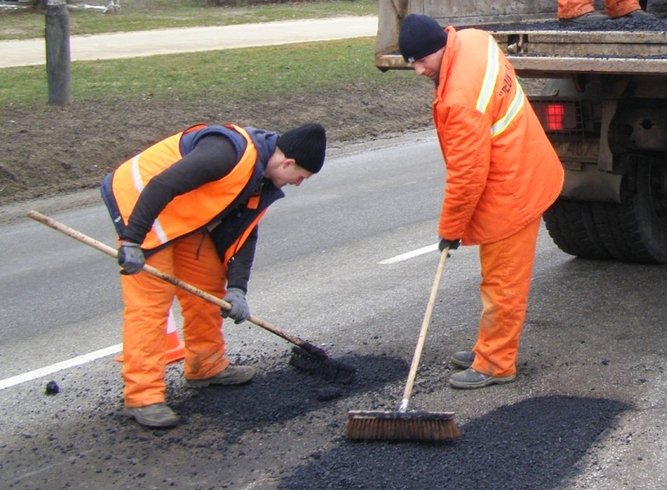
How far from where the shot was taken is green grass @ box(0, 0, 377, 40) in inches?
854

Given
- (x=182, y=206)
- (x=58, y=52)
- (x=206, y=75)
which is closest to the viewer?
(x=182, y=206)

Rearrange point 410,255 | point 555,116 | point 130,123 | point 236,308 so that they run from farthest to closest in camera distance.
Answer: point 130,123
point 410,255
point 555,116
point 236,308

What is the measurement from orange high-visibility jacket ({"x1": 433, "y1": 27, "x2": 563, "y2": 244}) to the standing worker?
1.91 feet

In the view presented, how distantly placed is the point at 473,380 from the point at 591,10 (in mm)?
3023

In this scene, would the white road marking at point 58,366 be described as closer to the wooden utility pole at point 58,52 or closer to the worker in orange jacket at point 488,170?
the worker in orange jacket at point 488,170

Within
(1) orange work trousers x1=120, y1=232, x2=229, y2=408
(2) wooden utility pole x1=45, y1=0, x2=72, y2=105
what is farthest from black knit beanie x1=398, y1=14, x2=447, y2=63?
(2) wooden utility pole x1=45, y1=0, x2=72, y2=105

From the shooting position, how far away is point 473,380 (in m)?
5.36

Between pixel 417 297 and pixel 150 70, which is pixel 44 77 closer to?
pixel 150 70

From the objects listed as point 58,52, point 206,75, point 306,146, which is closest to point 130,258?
point 306,146

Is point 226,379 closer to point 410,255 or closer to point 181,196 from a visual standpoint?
point 181,196

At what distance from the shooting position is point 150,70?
51.7ft

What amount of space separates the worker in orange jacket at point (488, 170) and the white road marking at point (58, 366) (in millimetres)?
1912

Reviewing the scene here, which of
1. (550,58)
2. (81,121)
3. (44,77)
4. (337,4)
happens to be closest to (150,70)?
(44,77)

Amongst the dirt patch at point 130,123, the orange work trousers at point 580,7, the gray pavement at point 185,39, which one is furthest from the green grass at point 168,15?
the orange work trousers at point 580,7
